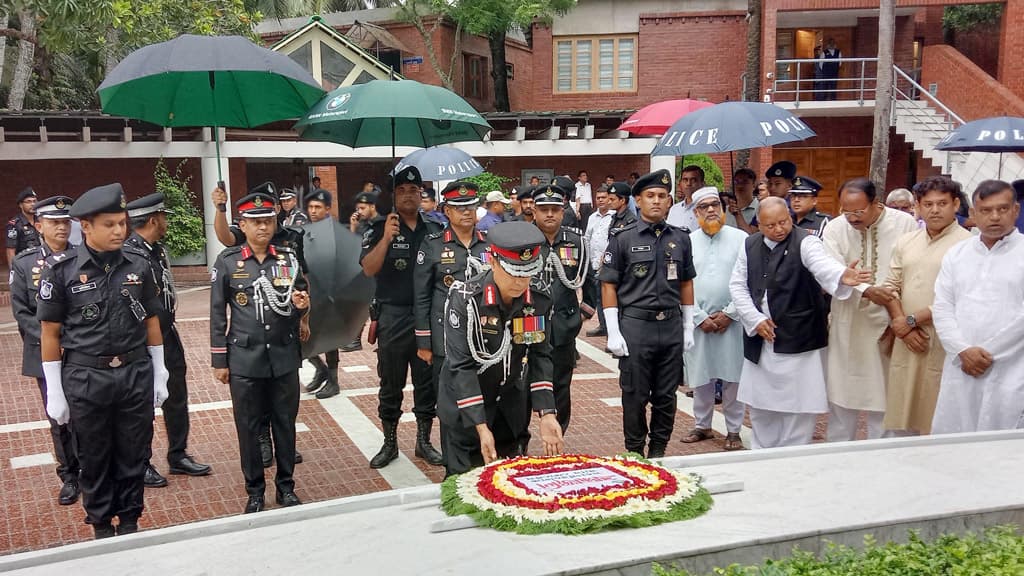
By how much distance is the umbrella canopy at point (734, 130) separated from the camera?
7012mm

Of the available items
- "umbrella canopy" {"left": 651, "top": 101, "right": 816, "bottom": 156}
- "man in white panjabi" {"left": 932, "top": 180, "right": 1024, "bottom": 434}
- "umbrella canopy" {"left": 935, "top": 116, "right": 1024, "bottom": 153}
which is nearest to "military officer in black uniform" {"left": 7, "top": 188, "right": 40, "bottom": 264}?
"umbrella canopy" {"left": 651, "top": 101, "right": 816, "bottom": 156}

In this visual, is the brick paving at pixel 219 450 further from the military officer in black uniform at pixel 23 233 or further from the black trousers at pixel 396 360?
the military officer in black uniform at pixel 23 233

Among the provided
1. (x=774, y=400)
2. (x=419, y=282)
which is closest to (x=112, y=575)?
(x=419, y=282)

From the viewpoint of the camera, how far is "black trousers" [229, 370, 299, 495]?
532cm

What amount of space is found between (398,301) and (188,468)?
6.52 feet

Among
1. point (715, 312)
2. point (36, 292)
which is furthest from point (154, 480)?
point (715, 312)

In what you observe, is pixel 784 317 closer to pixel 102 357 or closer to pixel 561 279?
pixel 561 279

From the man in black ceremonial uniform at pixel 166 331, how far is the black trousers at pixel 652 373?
319 cm

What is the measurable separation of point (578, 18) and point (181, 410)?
19.8 metres

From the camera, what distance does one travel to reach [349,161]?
2205 centimetres

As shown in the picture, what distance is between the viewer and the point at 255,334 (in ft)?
17.3

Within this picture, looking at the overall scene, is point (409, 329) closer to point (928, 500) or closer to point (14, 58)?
point (928, 500)

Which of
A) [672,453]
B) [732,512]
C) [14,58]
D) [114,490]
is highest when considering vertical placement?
[14,58]

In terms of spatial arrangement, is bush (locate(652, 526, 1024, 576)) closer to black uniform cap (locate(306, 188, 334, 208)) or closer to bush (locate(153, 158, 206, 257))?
black uniform cap (locate(306, 188, 334, 208))
